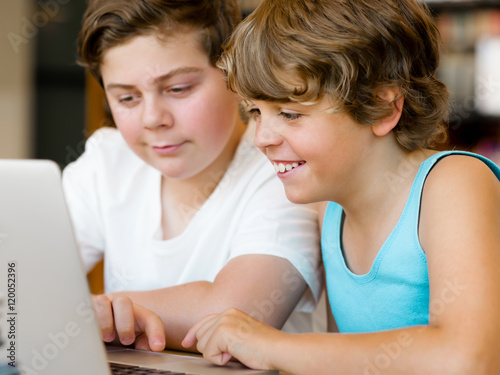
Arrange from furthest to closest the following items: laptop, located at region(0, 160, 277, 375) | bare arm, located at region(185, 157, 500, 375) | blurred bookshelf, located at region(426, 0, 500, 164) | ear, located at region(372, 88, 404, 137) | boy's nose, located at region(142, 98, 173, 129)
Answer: blurred bookshelf, located at region(426, 0, 500, 164)
boy's nose, located at region(142, 98, 173, 129)
ear, located at region(372, 88, 404, 137)
bare arm, located at region(185, 157, 500, 375)
laptop, located at region(0, 160, 277, 375)

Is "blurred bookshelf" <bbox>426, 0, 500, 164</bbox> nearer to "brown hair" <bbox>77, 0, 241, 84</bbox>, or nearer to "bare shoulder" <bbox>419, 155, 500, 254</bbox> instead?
"brown hair" <bbox>77, 0, 241, 84</bbox>

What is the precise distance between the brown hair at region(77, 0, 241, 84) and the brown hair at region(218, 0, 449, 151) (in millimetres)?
197

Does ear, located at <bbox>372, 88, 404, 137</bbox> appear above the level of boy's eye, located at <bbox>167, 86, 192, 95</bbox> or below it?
below

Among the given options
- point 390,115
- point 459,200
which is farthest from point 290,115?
point 459,200

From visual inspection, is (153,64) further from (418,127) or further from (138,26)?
(418,127)

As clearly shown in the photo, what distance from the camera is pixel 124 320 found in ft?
2.90

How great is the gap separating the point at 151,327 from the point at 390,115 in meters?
0.46

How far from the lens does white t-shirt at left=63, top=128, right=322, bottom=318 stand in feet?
3.63

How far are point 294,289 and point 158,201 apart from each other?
0.38 m

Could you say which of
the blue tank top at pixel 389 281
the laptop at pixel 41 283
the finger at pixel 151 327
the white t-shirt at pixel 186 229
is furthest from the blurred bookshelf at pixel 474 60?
the laptop at pixel 41 283

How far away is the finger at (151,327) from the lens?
0.87 metres

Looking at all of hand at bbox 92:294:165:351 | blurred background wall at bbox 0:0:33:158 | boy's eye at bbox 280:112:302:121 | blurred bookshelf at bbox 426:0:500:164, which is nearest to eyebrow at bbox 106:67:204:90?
boy's eye at bbox 280:112:302:121

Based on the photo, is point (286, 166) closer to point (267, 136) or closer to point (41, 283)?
point (267, 136)

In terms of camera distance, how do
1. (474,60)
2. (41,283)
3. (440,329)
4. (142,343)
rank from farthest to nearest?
(474,60) → (142,343) → (440,329) → (41,283)
